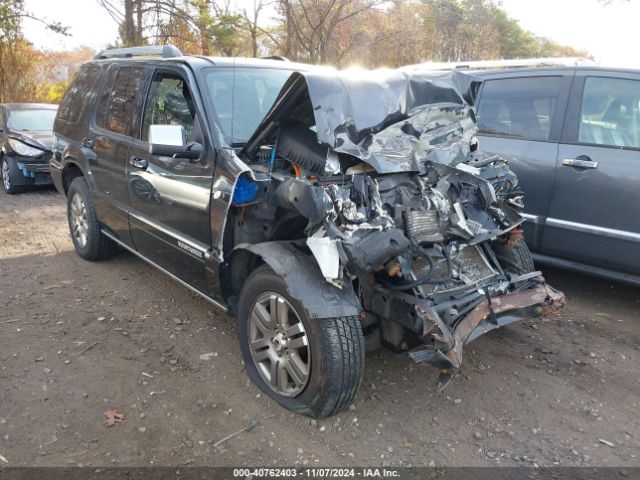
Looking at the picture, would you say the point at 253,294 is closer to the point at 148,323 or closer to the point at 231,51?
the point at 148,323

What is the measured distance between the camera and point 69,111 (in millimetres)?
5543

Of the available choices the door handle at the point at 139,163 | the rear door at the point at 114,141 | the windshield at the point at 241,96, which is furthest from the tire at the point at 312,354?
the rear door at the point at 114,141

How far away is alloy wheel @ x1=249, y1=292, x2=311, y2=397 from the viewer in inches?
112

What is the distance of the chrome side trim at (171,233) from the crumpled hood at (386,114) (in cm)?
74

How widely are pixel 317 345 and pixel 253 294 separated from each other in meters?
0.59

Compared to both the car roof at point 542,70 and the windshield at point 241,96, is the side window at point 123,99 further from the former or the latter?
the car roof at point 542,70

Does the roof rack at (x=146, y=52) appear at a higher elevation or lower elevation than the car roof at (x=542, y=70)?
higher

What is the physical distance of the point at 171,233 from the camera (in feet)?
12.6

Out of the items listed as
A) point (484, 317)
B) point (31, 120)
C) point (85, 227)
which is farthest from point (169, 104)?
point (31, 120)

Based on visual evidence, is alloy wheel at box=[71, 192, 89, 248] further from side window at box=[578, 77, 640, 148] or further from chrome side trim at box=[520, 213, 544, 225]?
side window at box=[578, 77, 640, 148]

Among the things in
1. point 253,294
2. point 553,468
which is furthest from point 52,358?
point 553,468

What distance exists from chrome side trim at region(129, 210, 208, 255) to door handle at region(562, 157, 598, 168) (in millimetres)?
3009

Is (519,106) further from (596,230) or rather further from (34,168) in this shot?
(34,168)

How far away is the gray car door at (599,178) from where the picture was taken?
13.4 feet
